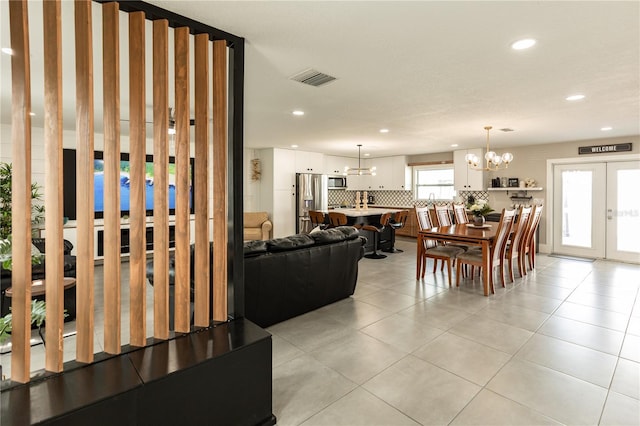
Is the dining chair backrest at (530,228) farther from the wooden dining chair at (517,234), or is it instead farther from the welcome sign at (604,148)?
the welcome sign at (604,148)

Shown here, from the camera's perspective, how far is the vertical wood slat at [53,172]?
1.55m

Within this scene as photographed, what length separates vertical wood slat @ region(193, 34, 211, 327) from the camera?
2.11 meters

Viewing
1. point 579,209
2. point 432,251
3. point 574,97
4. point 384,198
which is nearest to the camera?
point 574,97

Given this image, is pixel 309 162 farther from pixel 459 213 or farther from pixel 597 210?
pixel 597 210

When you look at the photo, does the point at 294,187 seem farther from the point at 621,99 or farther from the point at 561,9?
the point at 561,9

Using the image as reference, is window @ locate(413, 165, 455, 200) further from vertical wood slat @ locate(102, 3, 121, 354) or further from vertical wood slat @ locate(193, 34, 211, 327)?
vertical wood slat @ locate(102, 3, 121, 354)

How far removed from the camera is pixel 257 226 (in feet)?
25.1

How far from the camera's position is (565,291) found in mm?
4375

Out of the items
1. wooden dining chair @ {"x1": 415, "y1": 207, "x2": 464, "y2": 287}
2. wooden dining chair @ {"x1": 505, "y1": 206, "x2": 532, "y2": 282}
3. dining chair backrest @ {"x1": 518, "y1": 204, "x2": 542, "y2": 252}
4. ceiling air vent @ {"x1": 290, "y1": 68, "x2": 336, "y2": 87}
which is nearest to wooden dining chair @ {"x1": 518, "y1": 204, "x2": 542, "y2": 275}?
dining chair backrest @ {"x1": 518, "y1": 204, "x2": 542, "y2": 252}

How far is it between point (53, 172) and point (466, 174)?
8.06 m

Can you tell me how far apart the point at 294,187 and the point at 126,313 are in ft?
17.2

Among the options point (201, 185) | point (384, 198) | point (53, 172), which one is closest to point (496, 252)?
point (201, 185)

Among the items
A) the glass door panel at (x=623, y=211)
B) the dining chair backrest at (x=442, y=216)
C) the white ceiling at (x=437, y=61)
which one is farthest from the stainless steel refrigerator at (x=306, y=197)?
the glass door panel at (x=623, y=211)

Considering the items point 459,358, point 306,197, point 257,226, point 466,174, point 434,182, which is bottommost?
point 459,358
